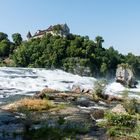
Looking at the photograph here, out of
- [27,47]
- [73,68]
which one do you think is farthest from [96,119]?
[27,47]

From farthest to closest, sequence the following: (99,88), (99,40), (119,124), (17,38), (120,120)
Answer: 1. (17,38)
2. (99,40)
3. (99,88)
4. (120,120)
5. (119,124)

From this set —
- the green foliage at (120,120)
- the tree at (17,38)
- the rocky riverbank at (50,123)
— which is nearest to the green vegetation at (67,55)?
the tree at (17,38)

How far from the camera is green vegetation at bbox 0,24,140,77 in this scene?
102750 mm

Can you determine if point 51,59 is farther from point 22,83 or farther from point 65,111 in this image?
point 65,111

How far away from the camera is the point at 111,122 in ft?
51.3

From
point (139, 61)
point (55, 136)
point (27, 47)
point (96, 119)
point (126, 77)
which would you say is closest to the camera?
point (55, 136)

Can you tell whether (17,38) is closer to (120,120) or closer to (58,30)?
(58,30)

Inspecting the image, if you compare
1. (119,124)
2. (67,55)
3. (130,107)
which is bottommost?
(119,124)

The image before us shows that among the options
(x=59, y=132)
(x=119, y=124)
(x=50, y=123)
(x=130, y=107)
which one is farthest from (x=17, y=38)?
(x=59, y=132)

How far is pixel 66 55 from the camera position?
109 m

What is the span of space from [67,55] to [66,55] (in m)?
A: 0.46

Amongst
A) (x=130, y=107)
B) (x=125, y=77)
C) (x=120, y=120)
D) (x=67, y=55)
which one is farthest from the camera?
(x=67, y=55)

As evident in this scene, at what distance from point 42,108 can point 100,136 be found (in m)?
7.04

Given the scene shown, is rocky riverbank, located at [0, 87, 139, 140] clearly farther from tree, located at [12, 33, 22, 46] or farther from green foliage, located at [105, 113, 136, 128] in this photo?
tree, located at [12, 33, 22, 46]
